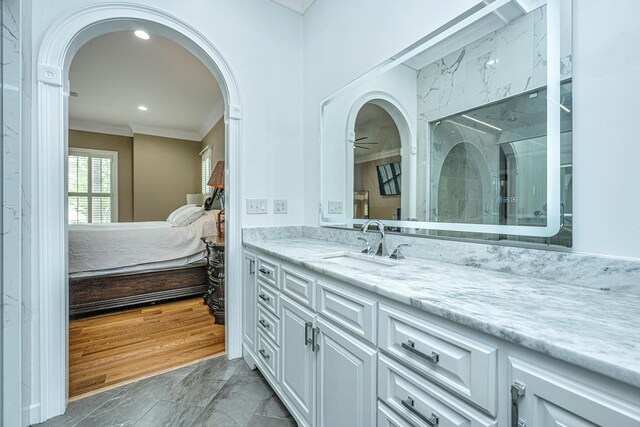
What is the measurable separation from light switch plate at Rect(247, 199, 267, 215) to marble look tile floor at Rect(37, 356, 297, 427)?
114 cm

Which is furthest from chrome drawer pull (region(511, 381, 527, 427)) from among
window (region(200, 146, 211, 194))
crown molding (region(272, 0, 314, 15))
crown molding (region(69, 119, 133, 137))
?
crown molding (region(69, 119, 133, 137))

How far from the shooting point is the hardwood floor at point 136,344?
196 centimetres

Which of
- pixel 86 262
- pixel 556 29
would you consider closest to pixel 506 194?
pixel 556 29

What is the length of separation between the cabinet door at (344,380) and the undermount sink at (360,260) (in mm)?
346

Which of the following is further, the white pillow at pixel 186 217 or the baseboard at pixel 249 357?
the white pillow at pixel 186 217

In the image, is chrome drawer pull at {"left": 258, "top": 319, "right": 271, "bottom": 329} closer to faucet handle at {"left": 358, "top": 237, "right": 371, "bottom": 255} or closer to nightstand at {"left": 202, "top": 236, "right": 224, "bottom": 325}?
faucet handle at {"left": 358, "top": 237, "right": 371, "bottom": 255}

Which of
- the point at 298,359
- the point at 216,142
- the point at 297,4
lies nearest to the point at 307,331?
the point at 298,359

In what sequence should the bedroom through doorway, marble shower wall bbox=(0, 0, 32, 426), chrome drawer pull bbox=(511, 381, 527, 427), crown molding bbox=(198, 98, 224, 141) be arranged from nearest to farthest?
chrome drawer pull bbox=(511, 381, 527, 427), marble shower wall bbox=(0, 0, 32, 426), the bedroom through doorway, crown molding bbox=(198, 98, 224, 141)

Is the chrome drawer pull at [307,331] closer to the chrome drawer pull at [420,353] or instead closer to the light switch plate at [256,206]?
the chrome drawer pull at [420,353]

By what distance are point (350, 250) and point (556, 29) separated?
1356 mm

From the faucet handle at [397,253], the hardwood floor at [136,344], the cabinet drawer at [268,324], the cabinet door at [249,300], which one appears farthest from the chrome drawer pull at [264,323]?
the faucet handle at [397,253]

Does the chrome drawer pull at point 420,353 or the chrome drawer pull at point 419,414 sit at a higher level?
the chrome drawer pull at point 420,353

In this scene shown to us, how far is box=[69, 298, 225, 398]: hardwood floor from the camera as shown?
196 cm

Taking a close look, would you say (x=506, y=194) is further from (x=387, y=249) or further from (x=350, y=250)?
Result: (x=350, y=250)
